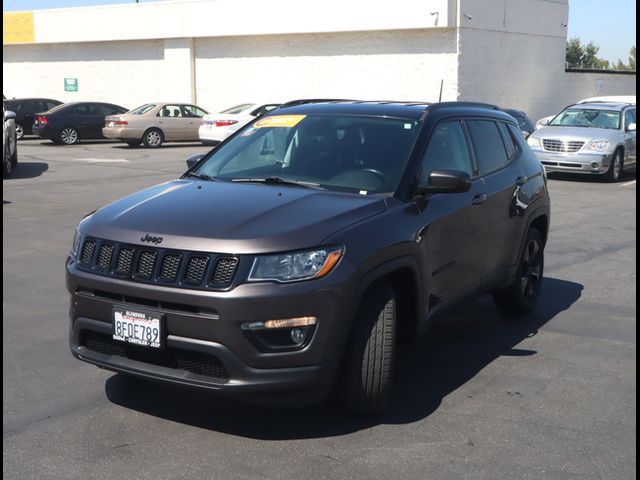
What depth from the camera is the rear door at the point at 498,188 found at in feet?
21.4

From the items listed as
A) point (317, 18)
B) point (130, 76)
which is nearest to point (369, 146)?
point (317, 18)

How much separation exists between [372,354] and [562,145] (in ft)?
49.1

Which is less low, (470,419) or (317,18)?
(317,18)

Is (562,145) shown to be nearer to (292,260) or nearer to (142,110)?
(142,110)

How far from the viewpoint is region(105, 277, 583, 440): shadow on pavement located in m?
4.96

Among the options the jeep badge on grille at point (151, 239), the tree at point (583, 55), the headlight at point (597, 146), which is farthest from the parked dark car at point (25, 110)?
the tree at point (583, 55)

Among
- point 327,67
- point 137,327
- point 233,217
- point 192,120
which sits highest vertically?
point 327,67

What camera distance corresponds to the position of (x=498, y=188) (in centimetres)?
665

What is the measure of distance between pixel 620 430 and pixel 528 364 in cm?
124

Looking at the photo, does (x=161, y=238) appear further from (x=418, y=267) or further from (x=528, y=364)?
(x=528, y=364)

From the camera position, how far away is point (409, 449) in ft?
15.3

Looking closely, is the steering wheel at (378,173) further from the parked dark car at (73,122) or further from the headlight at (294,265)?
the parked dark car at (73,122)

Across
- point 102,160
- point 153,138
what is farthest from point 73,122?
point 102,160

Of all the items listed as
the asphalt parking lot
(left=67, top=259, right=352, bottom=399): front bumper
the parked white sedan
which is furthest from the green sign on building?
(left=67, top=259, right=352, bottom=399): front bumper
